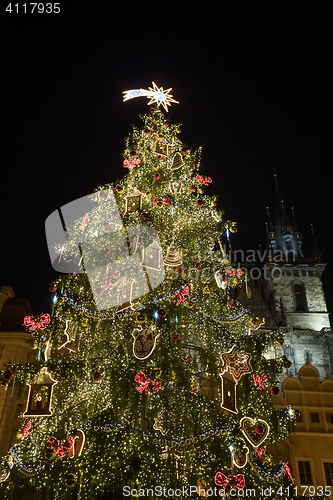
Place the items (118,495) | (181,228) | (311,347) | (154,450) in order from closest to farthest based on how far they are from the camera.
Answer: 1. (118,495)
2. (154,450)
3. (181,228)
4. (311,347)

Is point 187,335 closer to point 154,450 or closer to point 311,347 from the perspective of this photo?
point 154,450

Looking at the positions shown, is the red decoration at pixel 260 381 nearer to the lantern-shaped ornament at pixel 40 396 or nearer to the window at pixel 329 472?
the lantern-shaped ornament at pixel 40 396

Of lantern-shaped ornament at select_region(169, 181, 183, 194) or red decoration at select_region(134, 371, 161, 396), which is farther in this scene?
lantern-shaped ornament at select_region(169, 181, 183, 194)

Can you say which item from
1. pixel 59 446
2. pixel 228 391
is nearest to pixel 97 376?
pixel 59 446

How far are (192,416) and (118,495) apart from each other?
191cm

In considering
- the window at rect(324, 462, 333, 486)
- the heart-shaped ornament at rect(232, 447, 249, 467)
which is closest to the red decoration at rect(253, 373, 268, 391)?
the heart-shaped ornament at rect(232, 447, 249, 467)

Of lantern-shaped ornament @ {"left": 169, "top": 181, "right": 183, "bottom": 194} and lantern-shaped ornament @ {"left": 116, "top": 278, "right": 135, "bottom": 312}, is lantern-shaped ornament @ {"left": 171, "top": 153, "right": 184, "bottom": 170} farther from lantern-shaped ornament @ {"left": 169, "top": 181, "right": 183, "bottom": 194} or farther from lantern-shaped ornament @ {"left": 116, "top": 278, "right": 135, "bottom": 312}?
lantern-shaped ornament @ {"left": 116, "top": 278, "right": 135, "bottom": 312}

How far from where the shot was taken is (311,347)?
32.0m

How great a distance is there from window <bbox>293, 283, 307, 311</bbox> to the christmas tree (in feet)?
91.2

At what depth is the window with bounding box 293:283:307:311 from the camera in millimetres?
34969

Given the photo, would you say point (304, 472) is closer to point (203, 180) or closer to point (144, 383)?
point (144, 383)

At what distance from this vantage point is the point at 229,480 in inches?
245

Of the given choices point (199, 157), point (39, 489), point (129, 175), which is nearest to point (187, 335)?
point (39, 489)

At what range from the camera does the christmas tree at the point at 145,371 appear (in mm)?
6086
